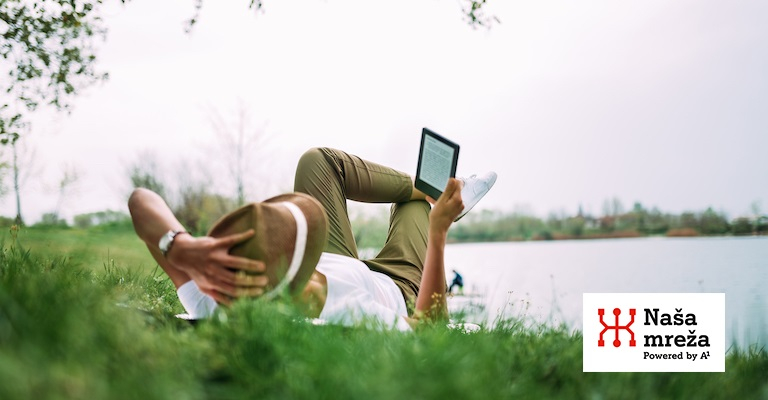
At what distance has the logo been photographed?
2041 mm

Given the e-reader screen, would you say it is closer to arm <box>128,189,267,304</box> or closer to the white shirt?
the white shirt

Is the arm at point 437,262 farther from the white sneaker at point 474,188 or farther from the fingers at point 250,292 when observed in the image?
the fingers at point 250,292

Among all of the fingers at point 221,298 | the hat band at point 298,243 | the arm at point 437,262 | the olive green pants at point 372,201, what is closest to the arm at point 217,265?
the fingers at point 221,298

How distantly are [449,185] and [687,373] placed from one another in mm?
1037

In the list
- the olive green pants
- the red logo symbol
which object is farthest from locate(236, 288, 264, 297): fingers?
the red logo symbol

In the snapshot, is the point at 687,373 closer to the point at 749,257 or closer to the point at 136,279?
the point at 136,279

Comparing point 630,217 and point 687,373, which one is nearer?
point 687,373

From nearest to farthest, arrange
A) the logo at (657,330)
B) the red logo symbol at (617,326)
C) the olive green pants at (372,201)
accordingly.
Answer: the logo at (657,330), the red logo symbol at (617,326), the olive green pants at (372,201)

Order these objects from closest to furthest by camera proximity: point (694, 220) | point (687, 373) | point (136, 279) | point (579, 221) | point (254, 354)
Answer: point (254, 354) < point (687, 373) < point (136, 279) < point (694, 220) < point (579, 221)

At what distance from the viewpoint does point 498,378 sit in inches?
65.3

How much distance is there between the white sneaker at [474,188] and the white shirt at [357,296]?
54 cm

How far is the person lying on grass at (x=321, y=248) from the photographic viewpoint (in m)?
1.96

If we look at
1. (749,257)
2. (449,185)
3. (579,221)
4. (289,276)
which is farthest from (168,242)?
(579,221)

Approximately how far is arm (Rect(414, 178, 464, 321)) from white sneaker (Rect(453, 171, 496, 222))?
479 mm
